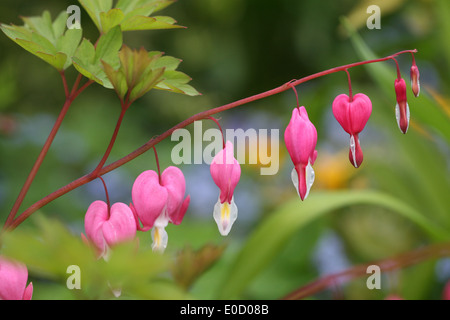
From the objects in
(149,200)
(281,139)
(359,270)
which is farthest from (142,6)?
(281,139)

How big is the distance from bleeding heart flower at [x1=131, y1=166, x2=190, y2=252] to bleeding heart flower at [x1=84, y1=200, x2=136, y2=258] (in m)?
0.01

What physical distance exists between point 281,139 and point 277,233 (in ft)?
3.18

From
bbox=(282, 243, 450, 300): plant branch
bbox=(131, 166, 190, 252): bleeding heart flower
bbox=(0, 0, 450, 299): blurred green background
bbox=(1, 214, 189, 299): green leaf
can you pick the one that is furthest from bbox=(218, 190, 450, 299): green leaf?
bbox=(1, 214, 189, 299): green leaf

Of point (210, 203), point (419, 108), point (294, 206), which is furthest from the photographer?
point (210, 203)

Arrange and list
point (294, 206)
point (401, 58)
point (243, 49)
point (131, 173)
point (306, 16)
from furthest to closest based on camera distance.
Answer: point (243, 49) < point (306, 16) < point (401, 58) < point (131, 173) < point (294, 206)

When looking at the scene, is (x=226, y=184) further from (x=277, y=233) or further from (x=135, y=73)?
(x=277, y=233)

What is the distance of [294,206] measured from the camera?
0.85 metres

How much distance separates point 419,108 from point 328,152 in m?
0.78

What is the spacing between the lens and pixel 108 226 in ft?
1.30

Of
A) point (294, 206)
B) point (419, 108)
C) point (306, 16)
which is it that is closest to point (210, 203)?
point (294, 206)

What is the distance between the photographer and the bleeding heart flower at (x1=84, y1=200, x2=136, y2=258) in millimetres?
395

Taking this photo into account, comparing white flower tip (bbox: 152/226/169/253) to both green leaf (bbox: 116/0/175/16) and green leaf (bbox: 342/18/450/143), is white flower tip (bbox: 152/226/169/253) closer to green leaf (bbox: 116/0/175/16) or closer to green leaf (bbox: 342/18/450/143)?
green leaf (bbox: 116/0/175/16)

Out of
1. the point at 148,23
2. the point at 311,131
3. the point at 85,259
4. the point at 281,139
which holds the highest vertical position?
the point at 281,139
